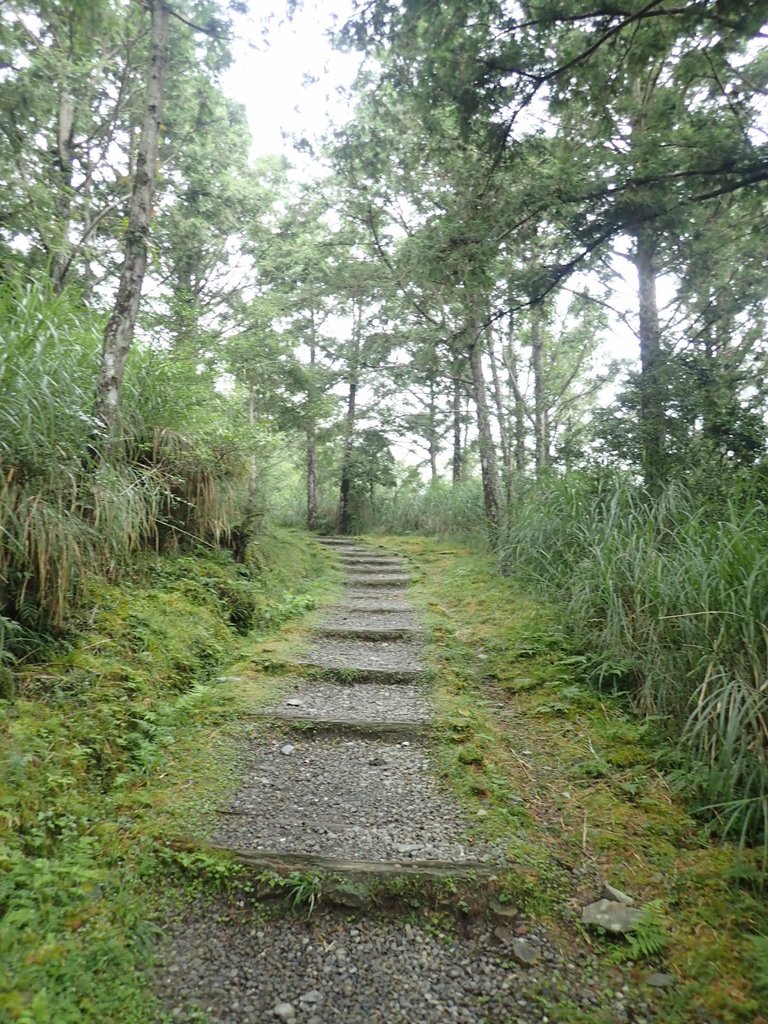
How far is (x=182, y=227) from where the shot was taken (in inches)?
335

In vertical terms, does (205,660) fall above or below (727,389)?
below

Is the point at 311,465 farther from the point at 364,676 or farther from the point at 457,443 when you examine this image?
the point at 364,676

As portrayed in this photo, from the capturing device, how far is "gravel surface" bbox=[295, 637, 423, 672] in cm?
411

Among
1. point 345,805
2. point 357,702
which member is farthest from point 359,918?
point 357,702

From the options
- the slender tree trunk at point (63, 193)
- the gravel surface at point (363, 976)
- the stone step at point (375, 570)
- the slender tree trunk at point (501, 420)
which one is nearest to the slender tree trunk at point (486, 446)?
the slender tree trunk at point (501, 420)

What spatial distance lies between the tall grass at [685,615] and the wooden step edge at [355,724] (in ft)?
4.29

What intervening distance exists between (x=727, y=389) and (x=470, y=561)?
3936 mm

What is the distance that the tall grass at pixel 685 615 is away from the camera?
230 cm

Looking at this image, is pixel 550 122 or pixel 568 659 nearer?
pixel 568 659

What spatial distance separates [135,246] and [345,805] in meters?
3.93

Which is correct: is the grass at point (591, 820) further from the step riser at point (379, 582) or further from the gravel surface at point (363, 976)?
the step riser at point (379, 582)

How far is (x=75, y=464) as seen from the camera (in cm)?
307

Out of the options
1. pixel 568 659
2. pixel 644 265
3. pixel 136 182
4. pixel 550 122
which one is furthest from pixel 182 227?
pixel 568 659

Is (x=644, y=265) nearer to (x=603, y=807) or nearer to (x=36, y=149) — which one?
(x=603, y=807)
